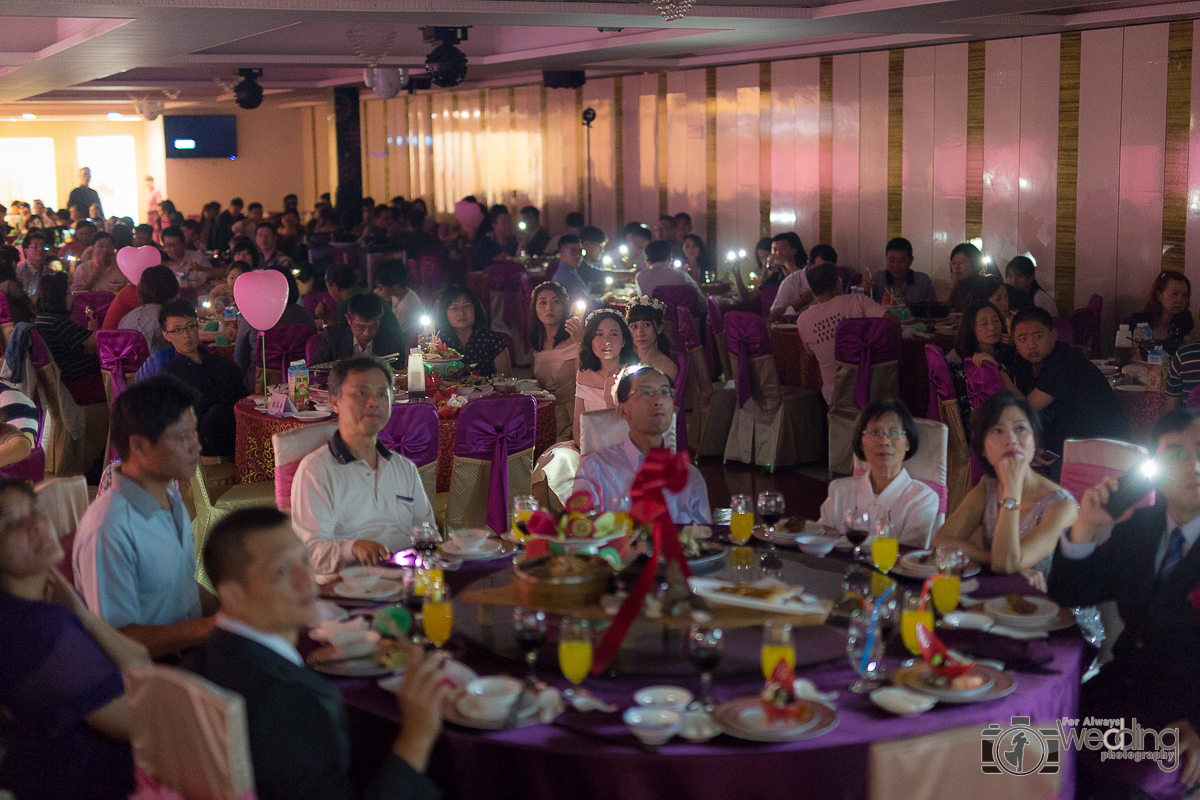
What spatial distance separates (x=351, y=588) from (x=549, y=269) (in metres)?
7.95

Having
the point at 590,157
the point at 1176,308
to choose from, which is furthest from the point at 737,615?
the point at 590,157

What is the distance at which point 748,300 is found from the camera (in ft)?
29.7

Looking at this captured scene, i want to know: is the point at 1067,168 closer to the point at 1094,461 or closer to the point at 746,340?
the point at 746,340

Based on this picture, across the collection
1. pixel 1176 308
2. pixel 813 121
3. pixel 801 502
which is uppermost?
pixel 813 121

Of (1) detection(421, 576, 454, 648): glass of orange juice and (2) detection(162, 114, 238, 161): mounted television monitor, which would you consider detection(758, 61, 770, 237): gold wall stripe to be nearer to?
(1) detection(421, 576, 454, 648): glass of orange juice

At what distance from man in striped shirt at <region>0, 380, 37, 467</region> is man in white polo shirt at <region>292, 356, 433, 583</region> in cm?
116

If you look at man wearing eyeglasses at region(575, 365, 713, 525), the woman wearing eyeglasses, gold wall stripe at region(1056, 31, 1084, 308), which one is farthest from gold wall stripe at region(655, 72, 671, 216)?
the woman wearing eyeglasses

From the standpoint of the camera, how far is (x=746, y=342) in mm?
6633

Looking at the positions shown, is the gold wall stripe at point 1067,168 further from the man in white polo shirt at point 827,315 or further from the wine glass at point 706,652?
the wine glass at point 706,652

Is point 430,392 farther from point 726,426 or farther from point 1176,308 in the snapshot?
point 1176,308

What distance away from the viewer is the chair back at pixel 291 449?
375 cm

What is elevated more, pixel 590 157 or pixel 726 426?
pixel 590 157

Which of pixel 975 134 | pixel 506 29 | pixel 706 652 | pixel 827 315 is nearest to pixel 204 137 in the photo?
pixel 506 29

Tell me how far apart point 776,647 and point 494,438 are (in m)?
2.54
